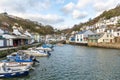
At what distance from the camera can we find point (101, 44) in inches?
4038

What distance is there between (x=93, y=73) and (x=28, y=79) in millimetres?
9770

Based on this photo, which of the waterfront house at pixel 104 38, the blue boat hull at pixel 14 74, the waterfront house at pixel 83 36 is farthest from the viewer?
the waterfront house at pixel 83 36

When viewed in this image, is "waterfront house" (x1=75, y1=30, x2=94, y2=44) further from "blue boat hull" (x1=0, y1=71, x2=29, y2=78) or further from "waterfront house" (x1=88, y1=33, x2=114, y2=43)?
"blue boat hull" (x1=0, y1=71, x2=29, y2=78)

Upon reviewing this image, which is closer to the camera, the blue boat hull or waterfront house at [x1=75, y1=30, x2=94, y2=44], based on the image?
the blue boat hull

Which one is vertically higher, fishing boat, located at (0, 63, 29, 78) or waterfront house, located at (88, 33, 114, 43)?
waterfront house, located at (88, 33, 114, 43)

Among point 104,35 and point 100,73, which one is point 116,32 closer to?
point 104,35

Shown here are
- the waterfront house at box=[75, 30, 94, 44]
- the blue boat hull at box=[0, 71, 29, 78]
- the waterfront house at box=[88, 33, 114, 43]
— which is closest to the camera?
the blue boat hull at box=[0, 71, 29, 78]

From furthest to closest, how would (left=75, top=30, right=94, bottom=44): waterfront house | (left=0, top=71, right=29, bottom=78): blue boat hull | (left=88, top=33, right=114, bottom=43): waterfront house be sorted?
1. (left=75, top=30, right=94, bottom=44): waterfront house
2. (left=88, top=33, right=114, bottom=43): waterfront house
3. (left=0, top=71, right=29, bottom=78): blue boat hull

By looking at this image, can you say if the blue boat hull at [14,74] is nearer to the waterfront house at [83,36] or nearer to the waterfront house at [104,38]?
the waterfront house at [104,38]

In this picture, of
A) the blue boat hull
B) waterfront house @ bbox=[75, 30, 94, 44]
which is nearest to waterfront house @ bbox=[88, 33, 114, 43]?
waterfront house @ bbox=[75, 30, 94, 44]

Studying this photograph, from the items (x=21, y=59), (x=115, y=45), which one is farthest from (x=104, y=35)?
(x=21, y=59)

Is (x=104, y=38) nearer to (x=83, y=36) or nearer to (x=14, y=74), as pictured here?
(x=83, y=36)

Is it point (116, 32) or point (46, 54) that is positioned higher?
point (116, 32)

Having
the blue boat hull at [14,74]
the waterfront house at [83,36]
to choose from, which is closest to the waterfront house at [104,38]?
the waterfront house at [83,36]
